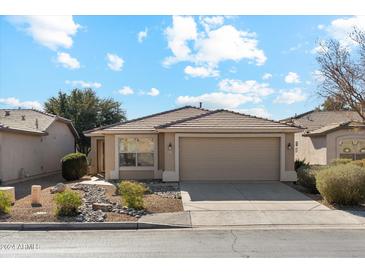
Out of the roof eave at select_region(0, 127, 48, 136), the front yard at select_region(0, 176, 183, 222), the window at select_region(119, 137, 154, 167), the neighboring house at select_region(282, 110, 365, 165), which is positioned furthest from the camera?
the neighboring house at select_region(282, 110, 365, 165)

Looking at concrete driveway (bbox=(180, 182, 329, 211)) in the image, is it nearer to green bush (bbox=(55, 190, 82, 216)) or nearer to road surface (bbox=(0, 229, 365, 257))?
road surface (bbox=(0, 229, 365, 257))

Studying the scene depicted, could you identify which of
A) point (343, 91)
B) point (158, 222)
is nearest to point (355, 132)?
point (343, 91)

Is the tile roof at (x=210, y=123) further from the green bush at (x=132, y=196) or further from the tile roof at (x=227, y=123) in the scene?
the green bush at (x=132, y=196)

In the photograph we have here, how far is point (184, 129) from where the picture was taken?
55.7 ft

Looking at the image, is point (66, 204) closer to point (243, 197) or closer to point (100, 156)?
point (243, 197)

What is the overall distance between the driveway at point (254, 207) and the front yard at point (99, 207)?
0.66 meters

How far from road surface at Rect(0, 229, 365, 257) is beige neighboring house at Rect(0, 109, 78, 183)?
1027 centimetres

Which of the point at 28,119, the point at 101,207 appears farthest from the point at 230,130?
the point at 28,119

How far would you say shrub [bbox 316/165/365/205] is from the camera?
1147 centimetres

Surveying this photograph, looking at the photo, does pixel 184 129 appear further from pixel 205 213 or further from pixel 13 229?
pixel 13 229

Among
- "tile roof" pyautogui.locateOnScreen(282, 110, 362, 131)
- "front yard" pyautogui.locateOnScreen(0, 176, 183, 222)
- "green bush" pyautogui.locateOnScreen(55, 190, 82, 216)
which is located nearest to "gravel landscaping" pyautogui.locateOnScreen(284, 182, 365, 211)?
"front yard" pyautogui.locateOnScreen(0, 176, 183, 222)

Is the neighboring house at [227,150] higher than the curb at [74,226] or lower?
higher

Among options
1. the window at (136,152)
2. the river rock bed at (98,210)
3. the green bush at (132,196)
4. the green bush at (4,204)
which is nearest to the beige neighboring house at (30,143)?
the window at (136,152)

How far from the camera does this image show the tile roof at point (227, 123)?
17094mm
